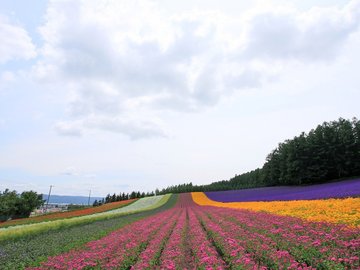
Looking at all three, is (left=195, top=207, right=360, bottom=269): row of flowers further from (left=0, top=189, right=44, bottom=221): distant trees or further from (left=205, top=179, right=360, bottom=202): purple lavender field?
(left=0, top=189, right=44, bottom=221): distant trees

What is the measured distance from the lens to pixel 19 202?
68.1m

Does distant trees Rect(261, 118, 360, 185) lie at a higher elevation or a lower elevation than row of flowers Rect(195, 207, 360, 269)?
higher

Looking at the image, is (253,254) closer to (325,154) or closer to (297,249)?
(297,249)

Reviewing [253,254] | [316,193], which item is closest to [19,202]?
[316,193]

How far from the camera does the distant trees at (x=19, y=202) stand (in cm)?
6397

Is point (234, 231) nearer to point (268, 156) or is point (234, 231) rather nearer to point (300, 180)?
point (300, 180)

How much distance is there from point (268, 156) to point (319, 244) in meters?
69.2

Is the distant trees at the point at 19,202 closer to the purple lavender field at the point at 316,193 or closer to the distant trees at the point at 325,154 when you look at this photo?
the purple lavender field at the point at 316,193

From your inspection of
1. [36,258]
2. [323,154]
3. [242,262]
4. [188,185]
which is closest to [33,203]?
[188,185]

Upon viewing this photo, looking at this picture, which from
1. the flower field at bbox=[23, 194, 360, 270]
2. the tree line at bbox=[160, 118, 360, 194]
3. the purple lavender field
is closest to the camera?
the flower field at bbox=[23, 194, 360, 270]

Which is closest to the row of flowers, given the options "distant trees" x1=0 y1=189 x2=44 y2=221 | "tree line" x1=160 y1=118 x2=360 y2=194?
"tree line" x1=160 y1=118 x2=360 y2=194

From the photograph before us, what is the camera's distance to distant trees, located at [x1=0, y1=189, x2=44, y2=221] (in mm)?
63969

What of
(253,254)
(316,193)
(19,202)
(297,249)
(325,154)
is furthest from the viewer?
(19,202)

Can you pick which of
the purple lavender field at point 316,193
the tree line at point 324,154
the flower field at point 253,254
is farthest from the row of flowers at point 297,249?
the tree line at point 324,154
